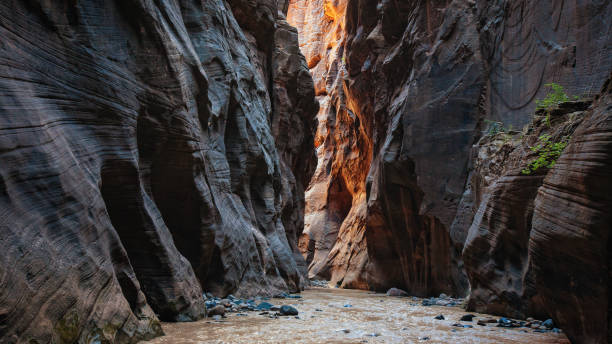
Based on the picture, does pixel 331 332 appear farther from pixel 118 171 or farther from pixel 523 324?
pixel 118 171

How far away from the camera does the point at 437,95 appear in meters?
14.2

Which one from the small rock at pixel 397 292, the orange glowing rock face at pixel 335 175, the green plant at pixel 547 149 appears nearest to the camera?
the green plant at pixel 547 149

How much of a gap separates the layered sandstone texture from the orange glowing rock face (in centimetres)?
31

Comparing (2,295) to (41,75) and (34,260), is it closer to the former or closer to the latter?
(34,260)

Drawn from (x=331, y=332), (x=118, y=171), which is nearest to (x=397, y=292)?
(x=331, y=332)

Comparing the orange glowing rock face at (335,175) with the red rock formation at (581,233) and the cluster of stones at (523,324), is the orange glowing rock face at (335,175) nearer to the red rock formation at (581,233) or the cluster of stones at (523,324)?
the cluster of stones at (523,324)

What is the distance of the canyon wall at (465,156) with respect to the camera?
4.30m

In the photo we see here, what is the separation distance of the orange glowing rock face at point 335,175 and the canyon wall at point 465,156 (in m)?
0.21

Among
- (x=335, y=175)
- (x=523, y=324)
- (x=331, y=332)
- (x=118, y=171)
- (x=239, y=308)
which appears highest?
(x=118, y=171)

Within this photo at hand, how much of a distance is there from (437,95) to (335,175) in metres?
17.4

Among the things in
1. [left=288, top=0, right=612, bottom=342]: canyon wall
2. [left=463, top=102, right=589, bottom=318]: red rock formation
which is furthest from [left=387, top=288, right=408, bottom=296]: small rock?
[left=463, top=102, right=589, bottom=318]: red rock formation

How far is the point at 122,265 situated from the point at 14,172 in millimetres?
1906

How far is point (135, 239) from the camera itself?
19.8 ft

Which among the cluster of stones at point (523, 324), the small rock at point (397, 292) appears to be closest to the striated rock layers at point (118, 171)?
the cluster of stones at point (523, 324)
